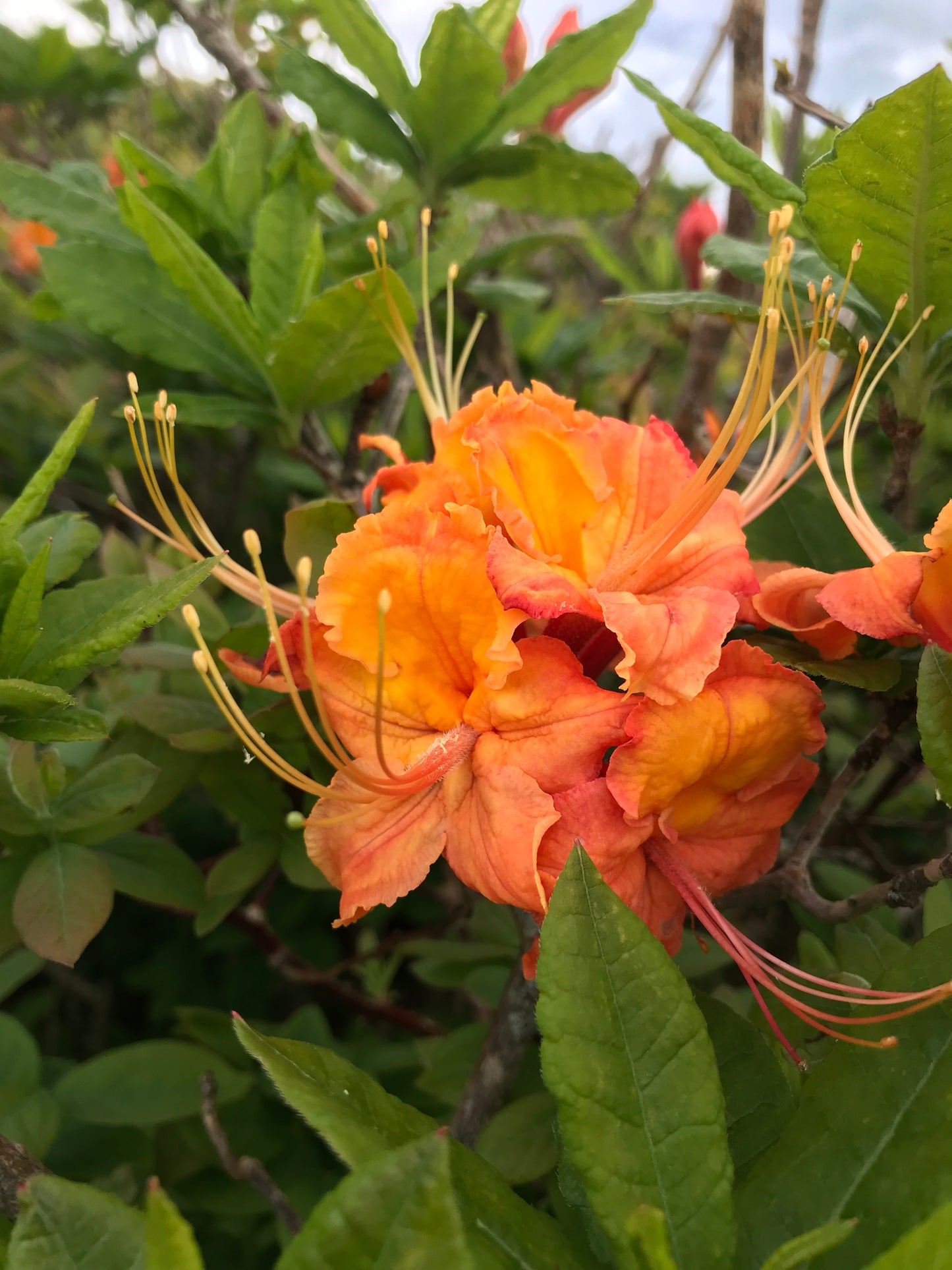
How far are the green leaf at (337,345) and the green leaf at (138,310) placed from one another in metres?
0.10

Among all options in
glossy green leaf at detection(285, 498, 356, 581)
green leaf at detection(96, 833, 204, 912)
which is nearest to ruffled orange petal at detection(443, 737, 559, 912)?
glossy green leaf at detection(285, 498, 356, 581)

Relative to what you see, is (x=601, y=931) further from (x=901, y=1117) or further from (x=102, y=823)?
(x=102, y=823)

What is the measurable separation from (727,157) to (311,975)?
1210mm

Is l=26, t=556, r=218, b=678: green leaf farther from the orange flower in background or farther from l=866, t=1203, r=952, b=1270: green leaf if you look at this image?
the orange flower in background

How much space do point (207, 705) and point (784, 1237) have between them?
2.62 ft

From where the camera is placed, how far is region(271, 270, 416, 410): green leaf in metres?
1.04

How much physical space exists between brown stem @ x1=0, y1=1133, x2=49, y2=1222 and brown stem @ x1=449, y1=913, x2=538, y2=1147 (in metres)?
0.49

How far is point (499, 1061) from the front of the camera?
103cm

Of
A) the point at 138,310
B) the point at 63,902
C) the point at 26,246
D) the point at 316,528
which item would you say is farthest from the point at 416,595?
the point at 26,246

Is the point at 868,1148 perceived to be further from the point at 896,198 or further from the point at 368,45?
the point at 368,45

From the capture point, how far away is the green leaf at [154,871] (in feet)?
3.54

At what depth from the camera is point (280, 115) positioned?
178 centimetres

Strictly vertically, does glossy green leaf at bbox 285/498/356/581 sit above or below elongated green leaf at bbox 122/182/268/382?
below

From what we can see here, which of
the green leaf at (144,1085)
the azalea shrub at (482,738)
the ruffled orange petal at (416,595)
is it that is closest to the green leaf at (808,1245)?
the azalea shrub at (482,738)
